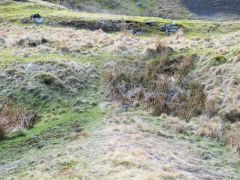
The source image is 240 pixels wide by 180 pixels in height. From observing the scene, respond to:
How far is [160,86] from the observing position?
11.5m

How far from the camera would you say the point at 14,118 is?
29.0ft

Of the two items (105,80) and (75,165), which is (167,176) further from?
(105,80)

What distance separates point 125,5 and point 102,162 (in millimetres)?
32486

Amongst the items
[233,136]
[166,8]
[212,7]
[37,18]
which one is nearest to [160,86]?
[233,136]

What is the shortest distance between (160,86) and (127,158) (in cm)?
644

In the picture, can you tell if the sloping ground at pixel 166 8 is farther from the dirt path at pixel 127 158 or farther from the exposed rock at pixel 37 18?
the dirt path at pixel 127 158

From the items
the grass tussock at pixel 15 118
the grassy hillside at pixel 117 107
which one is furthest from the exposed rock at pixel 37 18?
the grass tussock at pixel 15 118

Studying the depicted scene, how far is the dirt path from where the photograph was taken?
5.09 m

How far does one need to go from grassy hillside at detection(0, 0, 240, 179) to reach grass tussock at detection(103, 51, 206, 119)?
0.16ft

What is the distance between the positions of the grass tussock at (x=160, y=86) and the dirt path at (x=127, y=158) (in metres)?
2.20

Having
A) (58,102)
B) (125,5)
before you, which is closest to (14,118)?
(58,102)

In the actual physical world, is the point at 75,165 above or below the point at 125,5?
below

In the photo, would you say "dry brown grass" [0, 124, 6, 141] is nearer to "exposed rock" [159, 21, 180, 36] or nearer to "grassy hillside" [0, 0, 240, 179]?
"grassy hillside" [0, 0, 240, 179]

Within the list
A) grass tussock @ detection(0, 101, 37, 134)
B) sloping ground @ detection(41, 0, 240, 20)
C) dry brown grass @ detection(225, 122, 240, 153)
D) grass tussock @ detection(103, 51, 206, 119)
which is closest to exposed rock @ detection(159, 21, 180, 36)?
grass tussock @ detection(103, 51, 206, 119)
